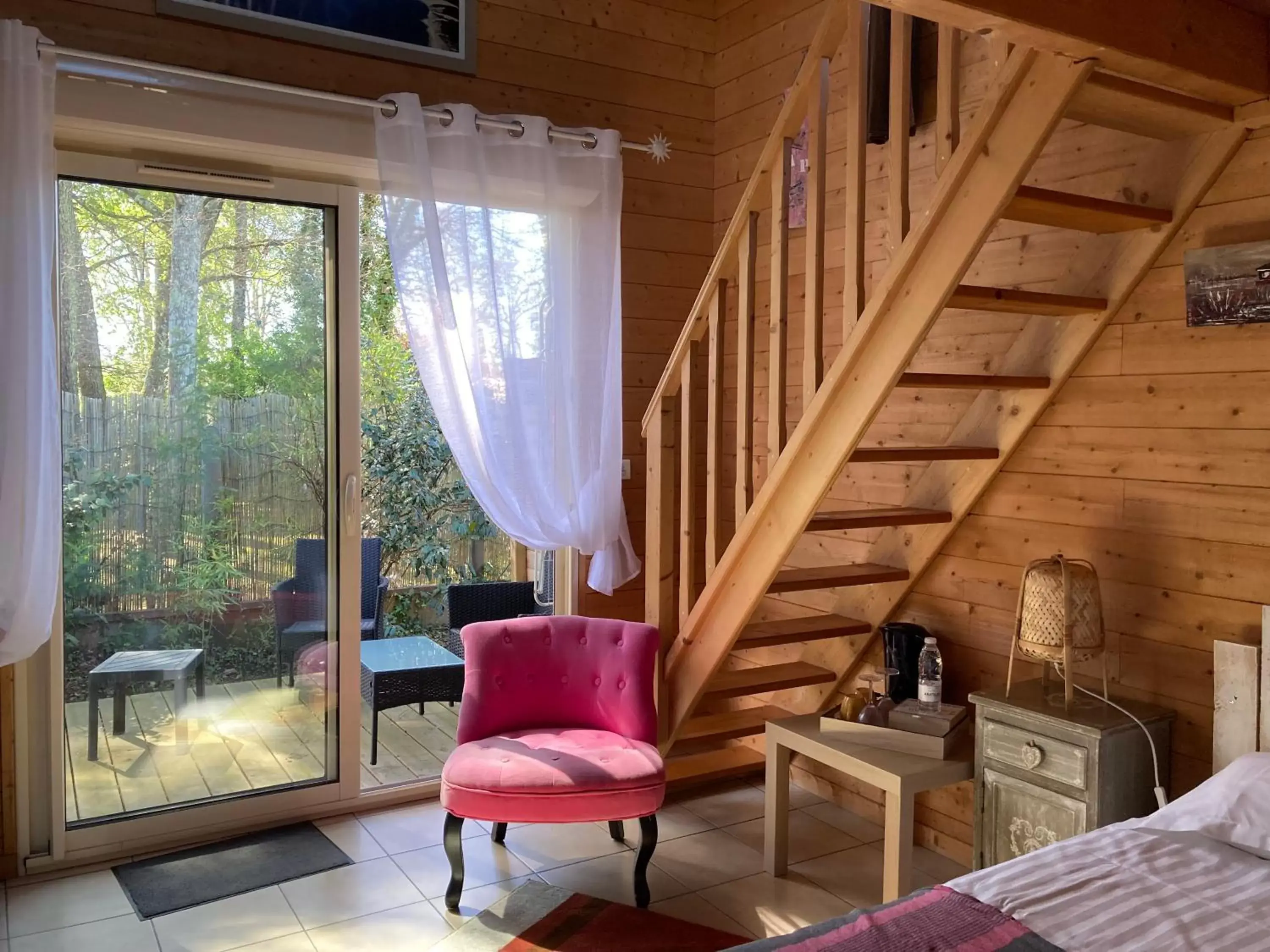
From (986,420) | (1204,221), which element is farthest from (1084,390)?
(1204,221)

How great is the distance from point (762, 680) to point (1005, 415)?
1.15 metres

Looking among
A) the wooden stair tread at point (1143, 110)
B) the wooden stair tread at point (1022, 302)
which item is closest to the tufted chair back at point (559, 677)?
the wooden stair tread at point (1022, 302)

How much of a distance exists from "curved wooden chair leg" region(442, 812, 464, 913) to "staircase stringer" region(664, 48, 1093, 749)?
2.89ft

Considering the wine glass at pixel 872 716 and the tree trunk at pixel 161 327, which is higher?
the tree trunk at pixel 161 327

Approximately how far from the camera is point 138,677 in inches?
123

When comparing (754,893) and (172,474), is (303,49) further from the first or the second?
(754,893)

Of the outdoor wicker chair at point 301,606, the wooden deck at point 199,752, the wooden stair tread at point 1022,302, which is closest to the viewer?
the wooden stair tread at point 1022,302

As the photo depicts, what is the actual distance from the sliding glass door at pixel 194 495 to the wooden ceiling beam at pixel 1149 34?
2292 millimetres

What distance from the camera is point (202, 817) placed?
3.20 meters

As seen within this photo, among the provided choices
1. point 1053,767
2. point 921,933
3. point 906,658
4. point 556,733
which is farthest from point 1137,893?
point 556,733

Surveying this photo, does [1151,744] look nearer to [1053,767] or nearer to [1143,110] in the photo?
[1053,767]

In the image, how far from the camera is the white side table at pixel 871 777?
102 inches

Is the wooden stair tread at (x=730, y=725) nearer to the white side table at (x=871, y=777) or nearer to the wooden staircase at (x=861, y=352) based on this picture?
the wooden staircase at (x=861, y=352)

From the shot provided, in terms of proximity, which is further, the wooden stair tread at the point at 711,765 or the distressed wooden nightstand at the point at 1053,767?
the wooden stair tread at the point at 711,765
